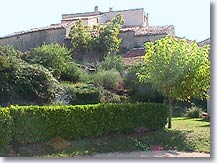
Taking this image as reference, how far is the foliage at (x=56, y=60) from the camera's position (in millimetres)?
11103

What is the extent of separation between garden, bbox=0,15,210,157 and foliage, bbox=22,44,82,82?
3cm

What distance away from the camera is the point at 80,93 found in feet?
37.0

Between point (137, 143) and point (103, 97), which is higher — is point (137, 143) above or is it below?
below

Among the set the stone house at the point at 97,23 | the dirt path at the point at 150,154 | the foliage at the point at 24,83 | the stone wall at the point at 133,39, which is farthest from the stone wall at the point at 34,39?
the dirt path at the point at 150,154

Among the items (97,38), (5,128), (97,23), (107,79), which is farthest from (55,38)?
(5,128)

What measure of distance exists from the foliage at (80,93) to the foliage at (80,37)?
3.28 ft

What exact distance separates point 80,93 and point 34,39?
1.83 meters

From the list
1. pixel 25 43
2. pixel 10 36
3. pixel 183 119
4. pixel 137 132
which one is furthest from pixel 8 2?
pixel 183 119

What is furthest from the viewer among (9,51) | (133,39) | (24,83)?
(24,83)

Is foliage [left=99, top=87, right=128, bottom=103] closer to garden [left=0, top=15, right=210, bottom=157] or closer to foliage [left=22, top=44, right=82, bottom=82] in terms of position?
garden [left=0, top=15, right=210, bottom=157]

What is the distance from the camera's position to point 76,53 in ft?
36.3

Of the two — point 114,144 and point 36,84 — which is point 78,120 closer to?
point 114,144

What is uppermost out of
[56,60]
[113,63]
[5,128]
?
[56,60]

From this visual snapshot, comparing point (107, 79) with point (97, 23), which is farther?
point (107, 79)
